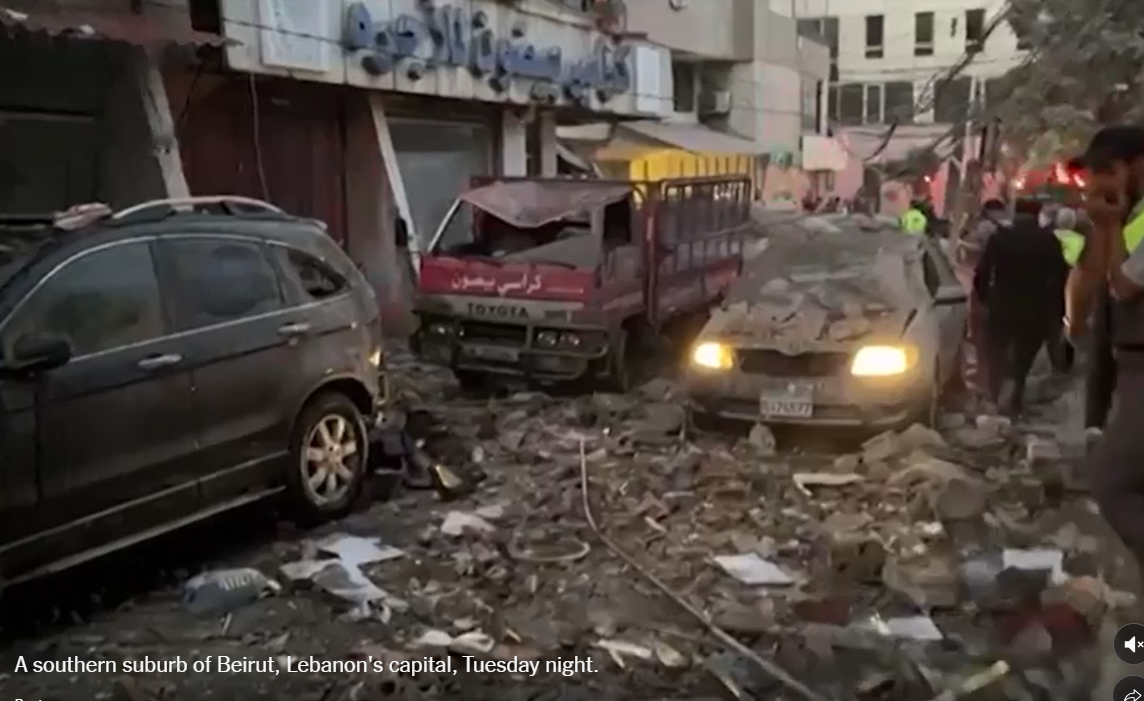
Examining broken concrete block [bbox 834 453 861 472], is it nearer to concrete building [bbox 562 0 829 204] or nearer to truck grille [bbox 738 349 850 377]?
truck grille [bbox 738 349 850 377]

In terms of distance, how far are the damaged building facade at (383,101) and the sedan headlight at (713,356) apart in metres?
6.25

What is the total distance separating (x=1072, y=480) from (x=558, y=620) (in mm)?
4003

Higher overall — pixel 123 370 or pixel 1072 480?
pixel 123 370

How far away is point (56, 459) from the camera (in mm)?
5652

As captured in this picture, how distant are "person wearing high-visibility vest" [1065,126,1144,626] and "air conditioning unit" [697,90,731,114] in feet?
111

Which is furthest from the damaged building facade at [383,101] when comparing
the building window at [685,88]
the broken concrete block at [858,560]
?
the building window at [685,88]

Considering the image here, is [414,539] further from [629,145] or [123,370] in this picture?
[629,145]

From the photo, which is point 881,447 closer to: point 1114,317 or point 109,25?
point 1114,317

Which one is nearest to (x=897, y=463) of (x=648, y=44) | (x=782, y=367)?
(x=782, y=367)

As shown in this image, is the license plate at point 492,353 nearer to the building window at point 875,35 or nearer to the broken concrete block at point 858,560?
the broken concrete block at point 858,560

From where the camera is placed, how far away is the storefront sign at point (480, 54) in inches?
599

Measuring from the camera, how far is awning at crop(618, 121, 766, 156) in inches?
1155

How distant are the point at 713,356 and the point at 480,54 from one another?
9.47m
